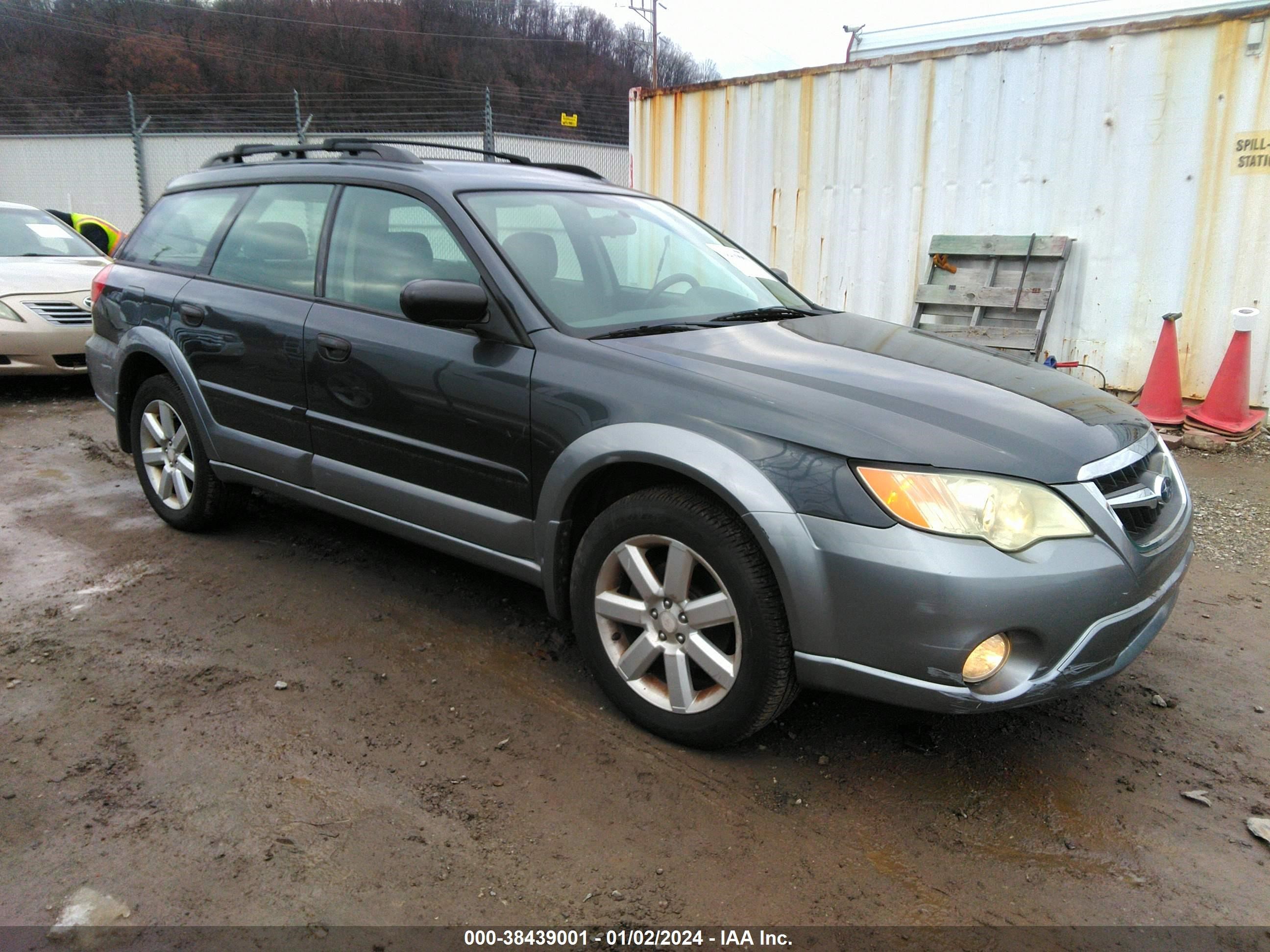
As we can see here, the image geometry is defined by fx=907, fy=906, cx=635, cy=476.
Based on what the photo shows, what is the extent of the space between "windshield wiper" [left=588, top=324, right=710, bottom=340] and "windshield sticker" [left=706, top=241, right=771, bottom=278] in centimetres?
75

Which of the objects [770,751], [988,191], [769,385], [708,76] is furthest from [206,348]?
[708,76]

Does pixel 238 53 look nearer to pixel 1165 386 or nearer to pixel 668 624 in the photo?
pixel 1165 386

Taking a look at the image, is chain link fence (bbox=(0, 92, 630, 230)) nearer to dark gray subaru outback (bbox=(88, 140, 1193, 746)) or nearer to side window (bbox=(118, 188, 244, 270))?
side window (bbox=(118, 188, 244, 270))

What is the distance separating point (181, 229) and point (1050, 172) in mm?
5887

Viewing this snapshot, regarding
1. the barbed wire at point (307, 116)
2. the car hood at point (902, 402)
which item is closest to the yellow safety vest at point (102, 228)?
the barbed wire at point (307, 116)

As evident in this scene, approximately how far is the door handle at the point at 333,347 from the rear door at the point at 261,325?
13 centimetres

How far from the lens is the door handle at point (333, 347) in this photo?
3264 mm

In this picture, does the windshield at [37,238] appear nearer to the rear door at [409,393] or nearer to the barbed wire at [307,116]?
the barbed wire at [307,116]

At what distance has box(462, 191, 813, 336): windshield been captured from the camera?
9.95 ft

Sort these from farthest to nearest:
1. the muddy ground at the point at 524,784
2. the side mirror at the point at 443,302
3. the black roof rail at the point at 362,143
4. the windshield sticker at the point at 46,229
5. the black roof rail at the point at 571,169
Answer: the windshield sticker at the point at 46,229 < the black roof rail at the point at 571,169 < the black roof rail at the point at 362,143 < the side mirror at the point at 443,302 < the muddy ground at the point at 524,784

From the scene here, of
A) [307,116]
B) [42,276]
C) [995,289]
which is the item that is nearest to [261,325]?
[42,276]

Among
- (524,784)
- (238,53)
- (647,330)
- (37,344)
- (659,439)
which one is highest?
(238,53)

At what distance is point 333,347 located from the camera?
3.30 m

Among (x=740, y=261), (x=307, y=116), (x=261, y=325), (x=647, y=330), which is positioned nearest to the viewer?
(x=647, y=330)
